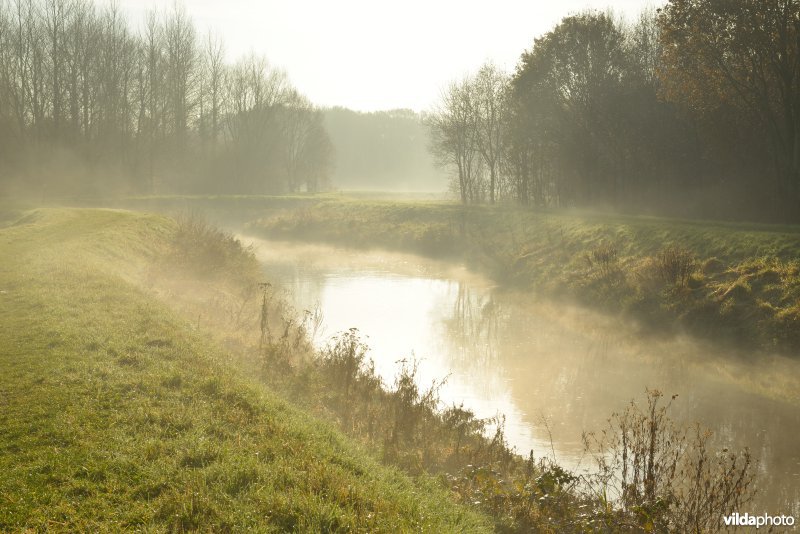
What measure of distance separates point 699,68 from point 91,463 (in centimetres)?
2702

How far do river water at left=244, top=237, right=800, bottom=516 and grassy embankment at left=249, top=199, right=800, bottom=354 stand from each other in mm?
865

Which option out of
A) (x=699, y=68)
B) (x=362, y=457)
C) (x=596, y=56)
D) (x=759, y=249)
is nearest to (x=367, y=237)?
(x=596, y=56)

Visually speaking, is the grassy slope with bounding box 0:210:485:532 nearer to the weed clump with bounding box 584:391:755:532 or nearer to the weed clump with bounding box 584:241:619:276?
the weed clump with bounding box 584:391:755:532

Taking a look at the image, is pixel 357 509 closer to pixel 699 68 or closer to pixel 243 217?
pixel 699 68

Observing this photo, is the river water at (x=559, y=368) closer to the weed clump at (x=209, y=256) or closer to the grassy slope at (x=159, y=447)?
the weed clump at (x=209, y=256)

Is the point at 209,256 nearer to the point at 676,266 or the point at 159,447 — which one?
the point at 676,266

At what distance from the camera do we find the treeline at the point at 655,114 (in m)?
24.7

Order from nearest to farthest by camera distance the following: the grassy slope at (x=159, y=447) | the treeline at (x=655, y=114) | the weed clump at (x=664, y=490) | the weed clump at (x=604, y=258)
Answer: the grassy slope at (x=159, y=447), the weed clump at (x=664, y=490), the weed clump at (x=604, y=258), the treeline at (x=655, y=114)

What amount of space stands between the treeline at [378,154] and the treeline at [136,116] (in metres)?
40.9

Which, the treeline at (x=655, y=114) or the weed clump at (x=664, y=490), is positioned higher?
the treeline at (x=655, y=114)

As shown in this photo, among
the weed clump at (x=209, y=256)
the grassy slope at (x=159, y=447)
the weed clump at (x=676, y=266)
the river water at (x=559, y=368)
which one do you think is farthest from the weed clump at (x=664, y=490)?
the weed clump at (x=209, y=256)

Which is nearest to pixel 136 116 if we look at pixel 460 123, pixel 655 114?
pixel 460 123

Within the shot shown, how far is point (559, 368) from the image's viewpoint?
16.7 m

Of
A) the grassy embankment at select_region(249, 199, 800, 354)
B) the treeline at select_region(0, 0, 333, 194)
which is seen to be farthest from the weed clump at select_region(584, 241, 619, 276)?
the treeline at select_region(0, 0, 333, 194)
